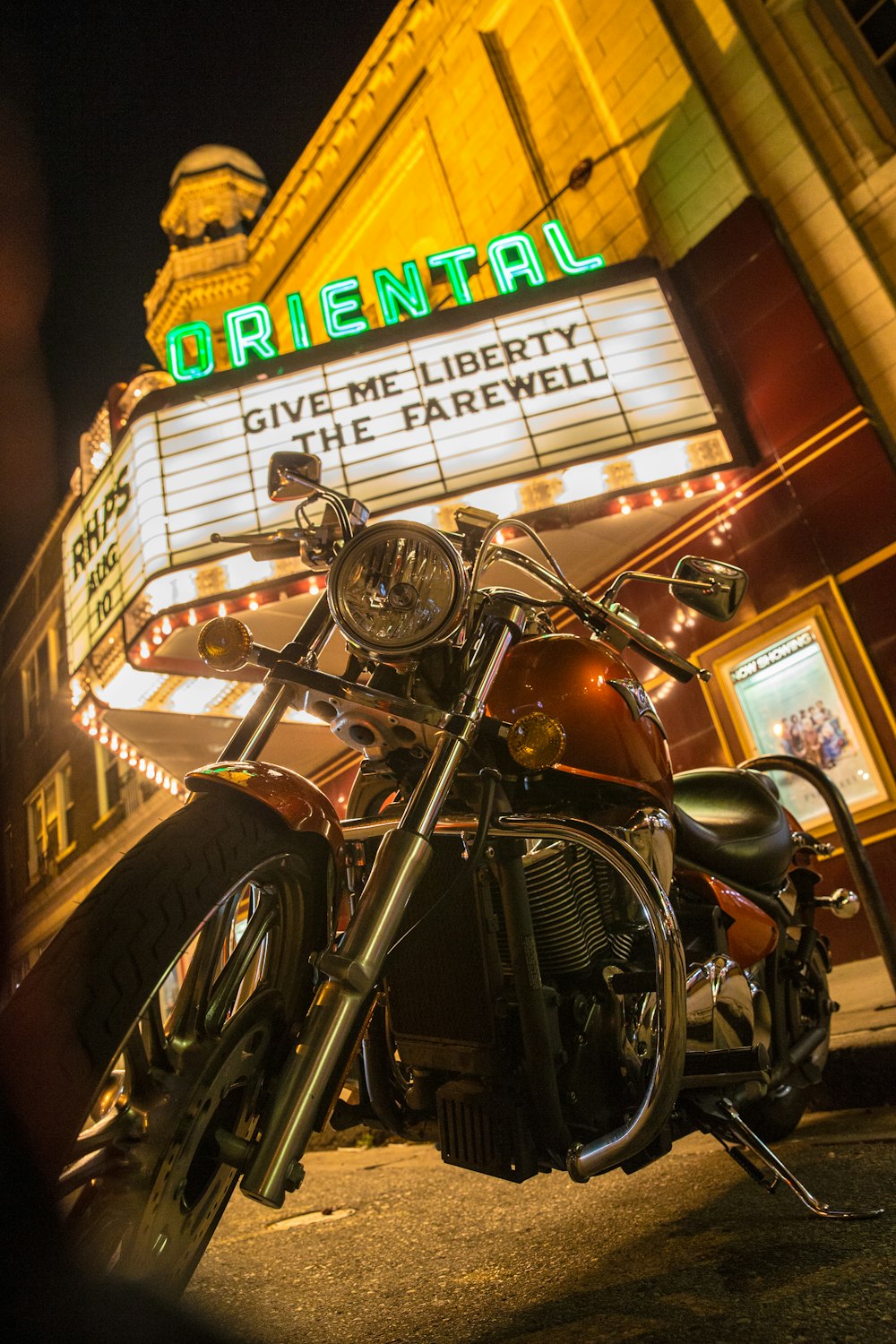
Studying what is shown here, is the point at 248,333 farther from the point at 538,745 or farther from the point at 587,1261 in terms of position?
the point at 587,1261

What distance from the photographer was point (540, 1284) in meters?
1.69

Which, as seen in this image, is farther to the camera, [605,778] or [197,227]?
[197,227]

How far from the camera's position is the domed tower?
14.6 m

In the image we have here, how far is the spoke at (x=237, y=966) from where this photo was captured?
1431 mm

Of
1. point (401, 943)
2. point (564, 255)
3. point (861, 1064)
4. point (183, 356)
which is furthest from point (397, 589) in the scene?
point (564, 255)

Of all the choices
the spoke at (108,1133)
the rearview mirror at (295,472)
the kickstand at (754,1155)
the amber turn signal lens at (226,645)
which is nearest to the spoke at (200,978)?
the spoke at (108,1133)

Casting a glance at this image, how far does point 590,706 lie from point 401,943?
2.18ft

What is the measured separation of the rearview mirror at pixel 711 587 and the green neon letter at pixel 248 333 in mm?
6665

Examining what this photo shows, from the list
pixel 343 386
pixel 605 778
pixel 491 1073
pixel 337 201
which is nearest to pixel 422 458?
pixel 343 386

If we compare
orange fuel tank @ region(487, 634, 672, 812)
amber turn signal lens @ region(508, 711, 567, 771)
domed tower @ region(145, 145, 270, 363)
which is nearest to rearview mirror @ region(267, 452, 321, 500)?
orange fuel tank @ region(487, 634, 672, 812)

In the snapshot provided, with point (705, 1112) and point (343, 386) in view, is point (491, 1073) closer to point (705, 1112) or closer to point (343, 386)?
point (705, 1112)

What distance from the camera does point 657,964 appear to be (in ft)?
5.19

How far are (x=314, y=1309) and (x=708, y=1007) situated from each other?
3.62 feet

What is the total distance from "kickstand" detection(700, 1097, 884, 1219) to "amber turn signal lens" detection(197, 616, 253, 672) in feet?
4.82
